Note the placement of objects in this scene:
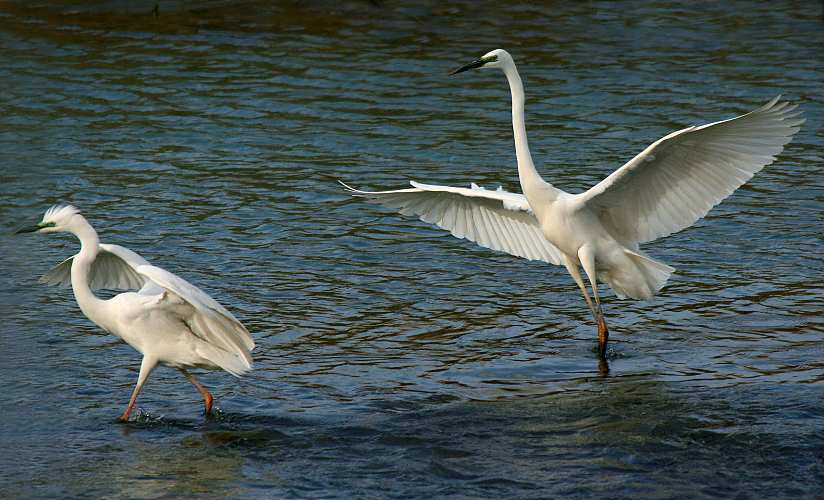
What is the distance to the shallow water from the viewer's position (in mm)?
7148

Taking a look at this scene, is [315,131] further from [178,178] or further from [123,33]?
[123,33]

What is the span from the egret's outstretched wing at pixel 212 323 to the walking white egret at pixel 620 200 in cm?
169

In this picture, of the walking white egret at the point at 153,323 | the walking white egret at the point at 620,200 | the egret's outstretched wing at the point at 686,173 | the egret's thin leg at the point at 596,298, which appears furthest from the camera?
the egret's thin leg at the point at 596,298

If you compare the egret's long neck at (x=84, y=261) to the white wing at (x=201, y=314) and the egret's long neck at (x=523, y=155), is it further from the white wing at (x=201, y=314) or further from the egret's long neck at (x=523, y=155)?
the egret's long neck at (x=523, y=155)

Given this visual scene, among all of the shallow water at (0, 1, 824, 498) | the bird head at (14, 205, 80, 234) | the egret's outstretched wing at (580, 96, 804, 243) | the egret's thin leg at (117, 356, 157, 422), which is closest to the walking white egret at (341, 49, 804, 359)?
the egret's outstretched wing at (580, 96, 804, 243)

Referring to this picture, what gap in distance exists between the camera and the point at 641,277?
8.99 metres

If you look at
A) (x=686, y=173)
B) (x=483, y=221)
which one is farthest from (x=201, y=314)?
(x=686, y=173)

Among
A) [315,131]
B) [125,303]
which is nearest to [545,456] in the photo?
[125,303]

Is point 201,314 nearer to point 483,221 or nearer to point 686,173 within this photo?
point 483,221

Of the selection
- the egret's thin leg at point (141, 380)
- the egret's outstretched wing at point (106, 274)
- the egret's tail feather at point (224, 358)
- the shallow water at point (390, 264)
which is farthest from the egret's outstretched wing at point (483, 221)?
the egret's thin leg at point (141, 380)

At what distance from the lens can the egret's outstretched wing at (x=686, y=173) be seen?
8.09 m

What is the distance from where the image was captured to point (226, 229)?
1139 cm

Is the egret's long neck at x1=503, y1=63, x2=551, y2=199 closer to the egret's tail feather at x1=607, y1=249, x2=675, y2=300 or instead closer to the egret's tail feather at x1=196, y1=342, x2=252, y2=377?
the egret's tail feather at x1=607, y1=249, x2=675, y2=300

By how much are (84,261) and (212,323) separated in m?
0.85
